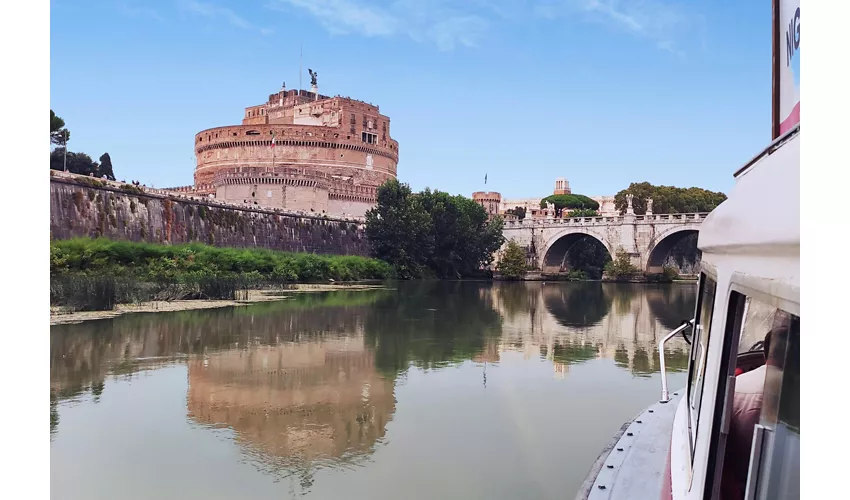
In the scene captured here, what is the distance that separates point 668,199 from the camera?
4522 cm

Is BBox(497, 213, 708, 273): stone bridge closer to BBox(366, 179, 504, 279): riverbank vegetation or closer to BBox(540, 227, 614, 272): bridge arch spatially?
BBox(540, 227, 614, 272): bridge arch

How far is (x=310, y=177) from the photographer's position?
4022 centimetres

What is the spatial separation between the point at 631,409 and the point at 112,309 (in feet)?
32.3

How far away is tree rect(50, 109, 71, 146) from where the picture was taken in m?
28.8

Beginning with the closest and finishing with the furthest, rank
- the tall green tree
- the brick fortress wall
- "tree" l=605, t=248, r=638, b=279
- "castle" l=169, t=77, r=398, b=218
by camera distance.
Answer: the tall green tree → "tree" l=605, t=248, r=638, b=279 → "castle" l=169, t=77, r=398, b=218 → the brick fortress wall

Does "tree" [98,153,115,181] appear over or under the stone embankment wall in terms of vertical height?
over

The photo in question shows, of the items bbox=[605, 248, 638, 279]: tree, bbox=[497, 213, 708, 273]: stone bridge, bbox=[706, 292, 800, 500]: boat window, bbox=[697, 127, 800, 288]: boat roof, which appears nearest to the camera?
bbox=[697, 127, 800, 288]: boat roof

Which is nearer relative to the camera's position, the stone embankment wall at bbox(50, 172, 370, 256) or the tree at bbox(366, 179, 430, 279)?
the stone embankment wall at bbox(50, 172, 370, 256)

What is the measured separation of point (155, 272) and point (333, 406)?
42.1ft

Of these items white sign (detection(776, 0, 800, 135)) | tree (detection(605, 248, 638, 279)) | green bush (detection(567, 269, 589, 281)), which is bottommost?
green bush (detection(567, 269, 589, 281))

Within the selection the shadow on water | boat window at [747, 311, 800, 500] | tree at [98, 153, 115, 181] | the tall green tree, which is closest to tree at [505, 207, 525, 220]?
the tall green tree

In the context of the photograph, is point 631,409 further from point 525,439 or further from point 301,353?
point 301,353

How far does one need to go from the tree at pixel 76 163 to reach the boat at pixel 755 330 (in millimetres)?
34860

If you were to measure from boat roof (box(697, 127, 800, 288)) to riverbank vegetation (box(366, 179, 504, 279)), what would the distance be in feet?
94.9
